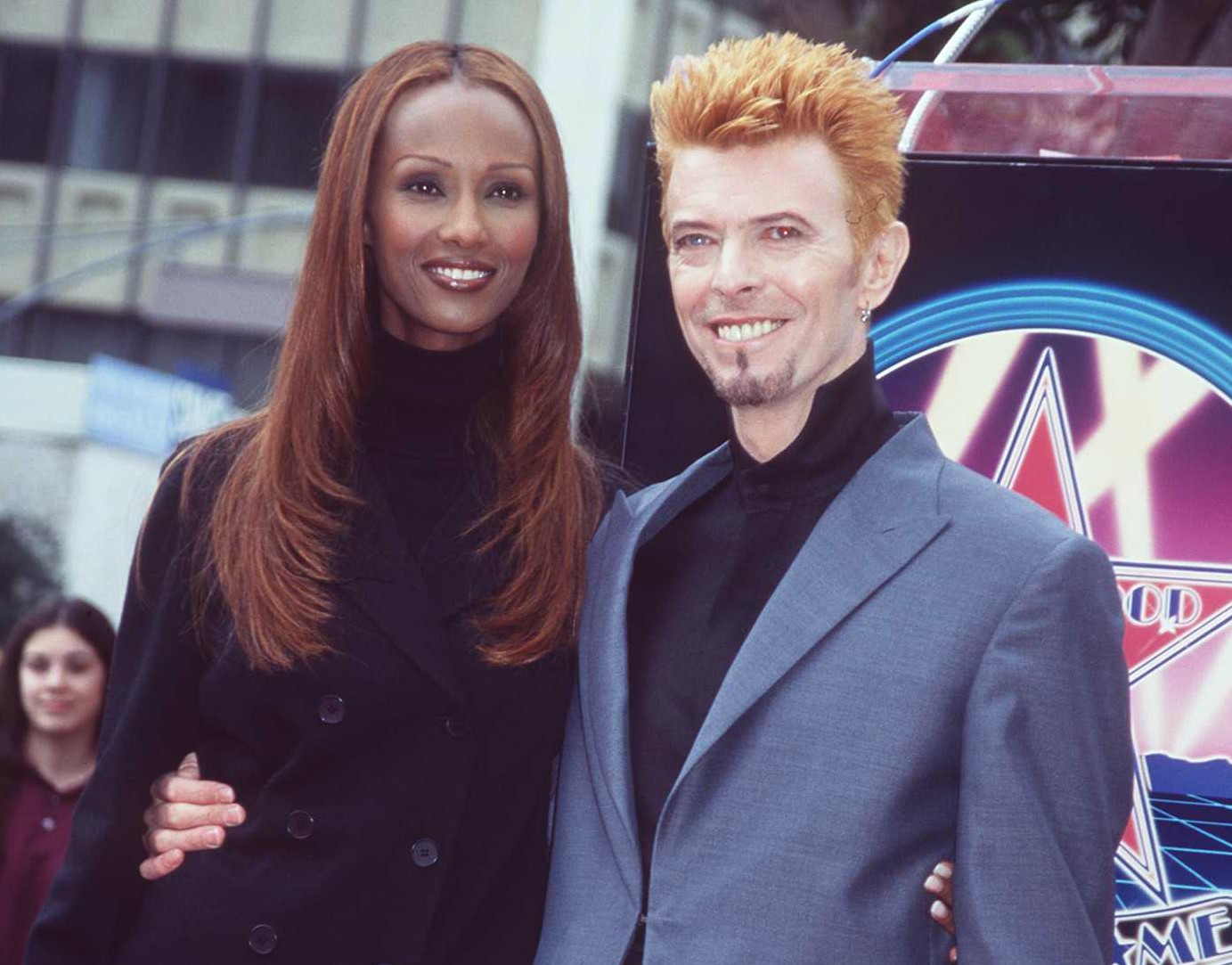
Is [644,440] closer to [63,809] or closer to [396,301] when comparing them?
[396,301]

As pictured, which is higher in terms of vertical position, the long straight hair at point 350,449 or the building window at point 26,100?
the building window at point 26,100

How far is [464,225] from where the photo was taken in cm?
312

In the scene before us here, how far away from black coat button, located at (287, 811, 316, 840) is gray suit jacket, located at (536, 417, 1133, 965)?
1.58ft

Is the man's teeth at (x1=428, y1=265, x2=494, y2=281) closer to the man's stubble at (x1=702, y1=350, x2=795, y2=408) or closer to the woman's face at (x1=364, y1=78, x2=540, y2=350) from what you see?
the woman's face at (x1=364, y1=78, x2=540, y2=350)

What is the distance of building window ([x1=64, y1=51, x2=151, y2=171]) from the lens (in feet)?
92.0

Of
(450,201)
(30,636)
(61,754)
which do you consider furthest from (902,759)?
(30,636)

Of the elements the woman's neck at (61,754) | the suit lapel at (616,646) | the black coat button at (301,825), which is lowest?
the woman's neck at (61,754)

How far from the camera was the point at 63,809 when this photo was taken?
595cm

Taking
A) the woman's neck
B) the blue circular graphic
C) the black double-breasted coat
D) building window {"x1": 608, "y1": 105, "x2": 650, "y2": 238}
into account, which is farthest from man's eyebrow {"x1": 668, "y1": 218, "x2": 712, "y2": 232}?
building window {"x1": 608, "y1": 105, "x2": 650, "y2": 238}

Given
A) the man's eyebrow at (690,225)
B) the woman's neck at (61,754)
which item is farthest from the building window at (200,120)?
the man's eyebrow at (690,225)

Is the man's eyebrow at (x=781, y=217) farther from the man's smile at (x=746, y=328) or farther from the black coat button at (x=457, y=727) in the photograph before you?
the black coat button at (x=457, y=727)

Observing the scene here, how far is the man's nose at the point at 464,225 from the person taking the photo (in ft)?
10.2

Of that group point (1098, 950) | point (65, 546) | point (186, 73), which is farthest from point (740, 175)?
point (186, 73)

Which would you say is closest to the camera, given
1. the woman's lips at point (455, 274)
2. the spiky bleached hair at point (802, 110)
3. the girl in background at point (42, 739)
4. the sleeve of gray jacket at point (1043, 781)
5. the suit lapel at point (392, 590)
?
the sleeve of gray jacket at point (1043, 781)
